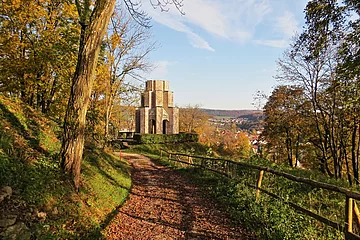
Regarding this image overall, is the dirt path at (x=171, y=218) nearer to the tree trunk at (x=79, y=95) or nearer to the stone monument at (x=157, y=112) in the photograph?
the tree trunk at (x=79, y=95)

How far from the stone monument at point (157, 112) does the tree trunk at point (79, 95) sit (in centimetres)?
3397

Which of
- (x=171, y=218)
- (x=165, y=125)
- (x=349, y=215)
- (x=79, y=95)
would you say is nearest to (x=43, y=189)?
(x=79, y=95)

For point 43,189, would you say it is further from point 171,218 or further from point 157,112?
point 157,112

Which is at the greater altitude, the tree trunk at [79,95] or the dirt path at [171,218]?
the tree trunk at [79,95]

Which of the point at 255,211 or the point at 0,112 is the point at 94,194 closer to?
the point at 0,112

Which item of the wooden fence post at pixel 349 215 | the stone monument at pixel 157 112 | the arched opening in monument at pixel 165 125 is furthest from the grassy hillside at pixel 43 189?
the arched opening in monument at pixel 165 125

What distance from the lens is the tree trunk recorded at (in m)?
5.63

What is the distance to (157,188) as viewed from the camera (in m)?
9.12

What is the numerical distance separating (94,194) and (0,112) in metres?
3.21

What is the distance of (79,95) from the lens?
564 centimetres

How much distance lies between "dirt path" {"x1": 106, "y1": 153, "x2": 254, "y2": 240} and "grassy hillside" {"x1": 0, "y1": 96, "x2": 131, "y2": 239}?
1.29 feet

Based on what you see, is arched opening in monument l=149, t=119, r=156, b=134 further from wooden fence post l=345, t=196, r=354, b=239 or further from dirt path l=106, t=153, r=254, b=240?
wooden fence post l=345, t=196, r=354, b=239

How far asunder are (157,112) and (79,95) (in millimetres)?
34419

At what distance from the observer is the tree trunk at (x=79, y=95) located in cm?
563
